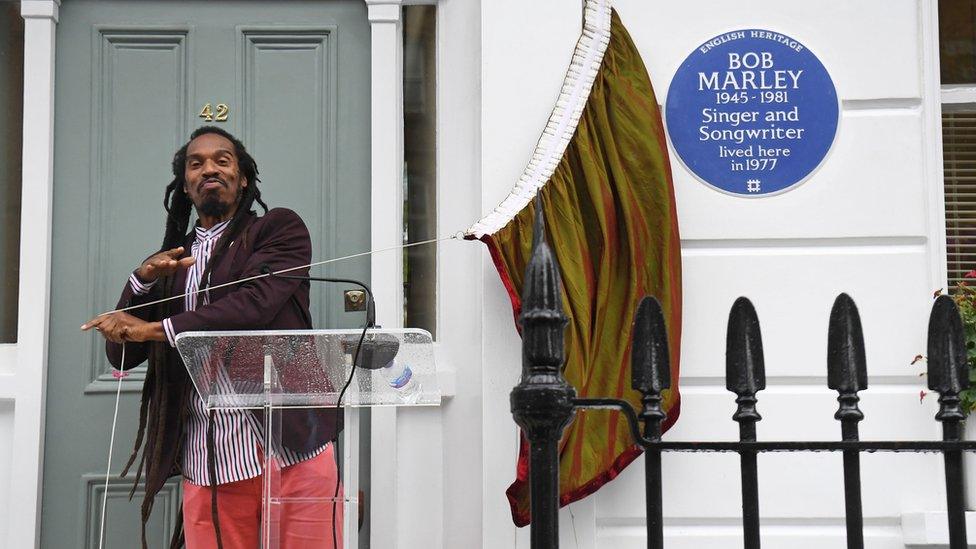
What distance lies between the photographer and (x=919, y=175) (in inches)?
168

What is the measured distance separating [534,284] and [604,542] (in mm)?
2316

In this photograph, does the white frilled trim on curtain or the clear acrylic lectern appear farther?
the white frilled trim on curtain

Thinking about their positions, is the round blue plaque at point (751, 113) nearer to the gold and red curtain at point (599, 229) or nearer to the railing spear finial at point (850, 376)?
the gold and red curtain at point (599, 229)

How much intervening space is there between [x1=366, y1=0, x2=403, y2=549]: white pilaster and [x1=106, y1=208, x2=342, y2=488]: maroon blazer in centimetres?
55

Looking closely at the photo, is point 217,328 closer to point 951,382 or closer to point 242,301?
point 242,301

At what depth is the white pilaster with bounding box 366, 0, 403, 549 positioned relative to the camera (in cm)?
429

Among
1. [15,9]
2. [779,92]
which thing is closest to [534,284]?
[779,92]

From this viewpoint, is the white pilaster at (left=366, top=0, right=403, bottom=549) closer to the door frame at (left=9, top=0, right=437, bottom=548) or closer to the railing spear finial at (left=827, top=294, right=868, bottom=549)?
the door frame at (left=9, top=0, right=437, bottom=548)

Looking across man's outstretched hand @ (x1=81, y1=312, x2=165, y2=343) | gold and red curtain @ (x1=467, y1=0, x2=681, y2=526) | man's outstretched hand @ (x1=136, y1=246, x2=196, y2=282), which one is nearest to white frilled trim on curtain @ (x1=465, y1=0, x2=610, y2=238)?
gold and red curtain @ (x1=467, y1=0, x2=681, y2=526)

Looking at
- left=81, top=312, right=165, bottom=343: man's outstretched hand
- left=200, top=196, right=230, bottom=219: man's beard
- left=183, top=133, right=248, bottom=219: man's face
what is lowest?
left=81, top=312, right=165, bottom=343: man's outstretched hand

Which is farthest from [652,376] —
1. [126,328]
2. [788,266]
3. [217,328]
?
[788,266]

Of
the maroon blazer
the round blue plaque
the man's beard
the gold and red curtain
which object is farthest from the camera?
the round blue plaque

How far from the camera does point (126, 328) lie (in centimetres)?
362

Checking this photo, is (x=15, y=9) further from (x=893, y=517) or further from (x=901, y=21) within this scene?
(x=893, y=517)
